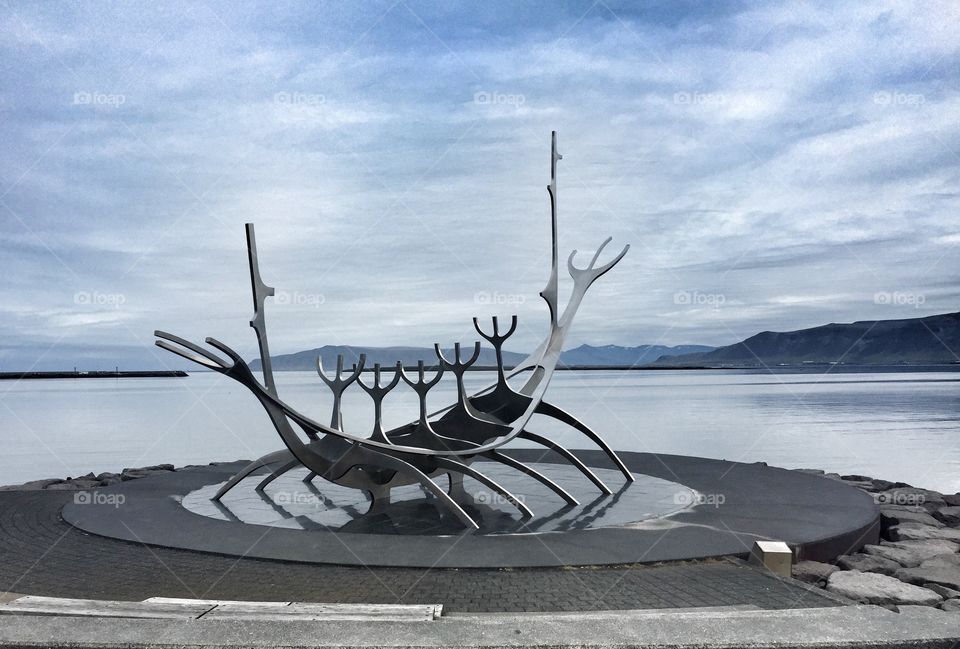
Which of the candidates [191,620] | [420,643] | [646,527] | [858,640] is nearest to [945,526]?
[646,527]

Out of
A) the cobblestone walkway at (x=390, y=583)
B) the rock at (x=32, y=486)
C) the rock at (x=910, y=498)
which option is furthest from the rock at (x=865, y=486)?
the rock at (x=32, y=486)

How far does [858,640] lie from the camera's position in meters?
3.64

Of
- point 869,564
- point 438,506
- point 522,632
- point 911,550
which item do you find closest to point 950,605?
point 869,564

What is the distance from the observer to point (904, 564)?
7.23 meters

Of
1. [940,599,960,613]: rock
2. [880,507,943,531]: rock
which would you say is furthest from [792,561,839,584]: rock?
[880,507,943,531]: rock

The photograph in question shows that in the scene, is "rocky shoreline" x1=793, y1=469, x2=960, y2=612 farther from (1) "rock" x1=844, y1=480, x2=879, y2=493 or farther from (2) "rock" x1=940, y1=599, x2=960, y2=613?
(1) "rock" x1=844, y1=480, x2=879, y2=493

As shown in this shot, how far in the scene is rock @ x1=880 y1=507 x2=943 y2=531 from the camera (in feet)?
29.7

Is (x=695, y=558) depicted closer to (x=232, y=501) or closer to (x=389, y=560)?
(x=389, y=560)

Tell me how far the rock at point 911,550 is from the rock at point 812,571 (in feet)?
2.55

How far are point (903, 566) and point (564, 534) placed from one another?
296 cm

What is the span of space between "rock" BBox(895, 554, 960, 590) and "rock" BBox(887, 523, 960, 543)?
36.7 inches

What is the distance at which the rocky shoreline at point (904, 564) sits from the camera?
20.2ft

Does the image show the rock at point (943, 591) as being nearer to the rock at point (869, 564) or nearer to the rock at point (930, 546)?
the rock at point (869, 564)

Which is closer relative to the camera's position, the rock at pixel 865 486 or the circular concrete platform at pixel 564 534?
the circular concrete platform at pixel 564 534
